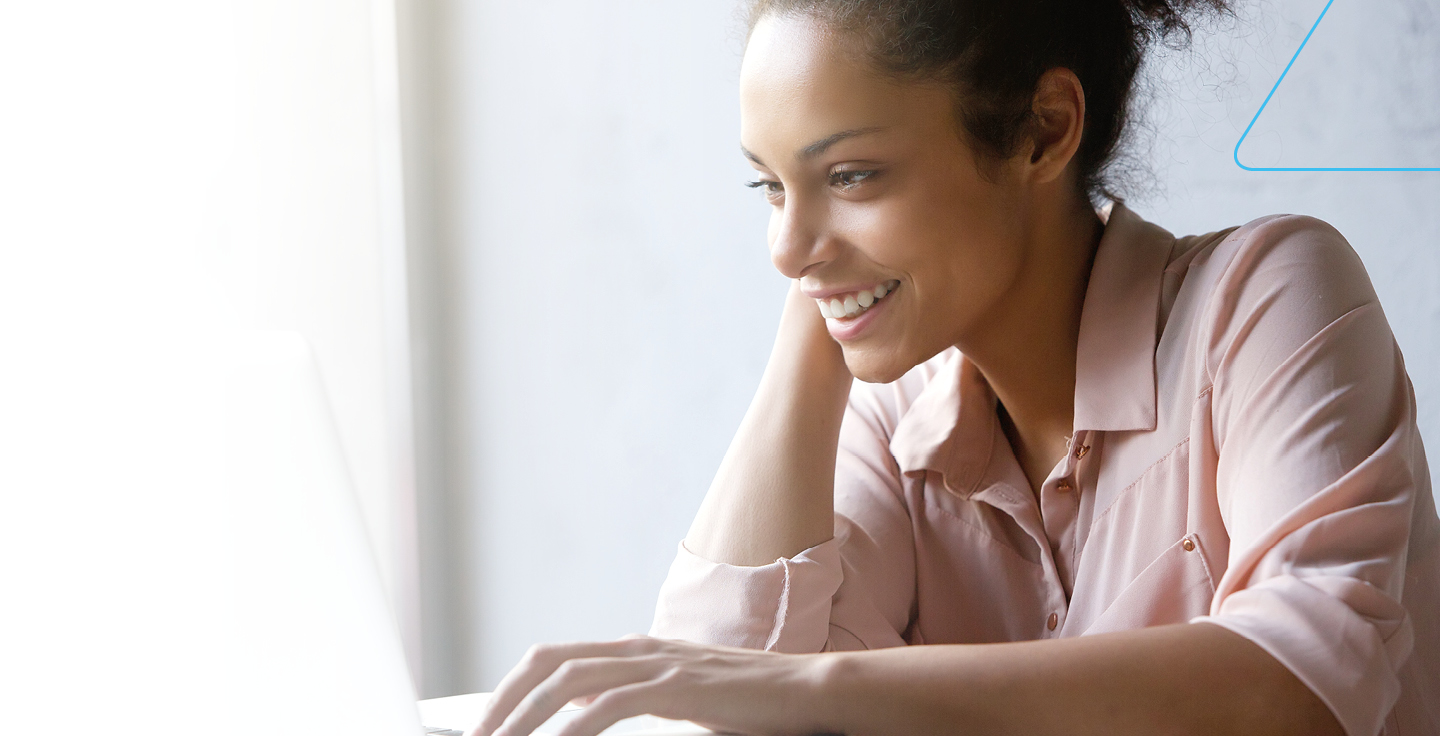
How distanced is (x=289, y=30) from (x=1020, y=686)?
145cm

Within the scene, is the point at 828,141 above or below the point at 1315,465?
above

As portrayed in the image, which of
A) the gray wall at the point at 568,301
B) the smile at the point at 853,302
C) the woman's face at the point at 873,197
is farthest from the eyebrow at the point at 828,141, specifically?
the gray wall at the point at 568,301

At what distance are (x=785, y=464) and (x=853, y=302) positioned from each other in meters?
0.16

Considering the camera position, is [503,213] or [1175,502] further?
[503,213]

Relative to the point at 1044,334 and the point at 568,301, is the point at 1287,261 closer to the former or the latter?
the point at 1044,334

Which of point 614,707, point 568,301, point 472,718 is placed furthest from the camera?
point 568,301

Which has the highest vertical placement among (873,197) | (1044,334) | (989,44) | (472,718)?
(989,44)

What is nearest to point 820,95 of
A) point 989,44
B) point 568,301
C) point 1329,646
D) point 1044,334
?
point 989,44

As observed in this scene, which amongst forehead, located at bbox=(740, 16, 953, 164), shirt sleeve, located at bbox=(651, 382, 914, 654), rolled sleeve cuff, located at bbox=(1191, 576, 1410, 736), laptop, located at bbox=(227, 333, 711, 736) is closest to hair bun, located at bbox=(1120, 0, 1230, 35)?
forehead, located at bbox=(740, 16, 953, 164)

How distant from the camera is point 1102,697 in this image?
0.68m

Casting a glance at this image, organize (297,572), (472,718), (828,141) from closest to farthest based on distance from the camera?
1. (297,572)
2. (472,718)
3. (828,141)

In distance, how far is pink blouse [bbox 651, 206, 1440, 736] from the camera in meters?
0.72

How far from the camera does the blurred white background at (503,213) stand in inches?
52.5

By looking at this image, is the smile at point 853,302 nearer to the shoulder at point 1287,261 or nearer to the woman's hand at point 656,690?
the shoulder at point 1287,261
